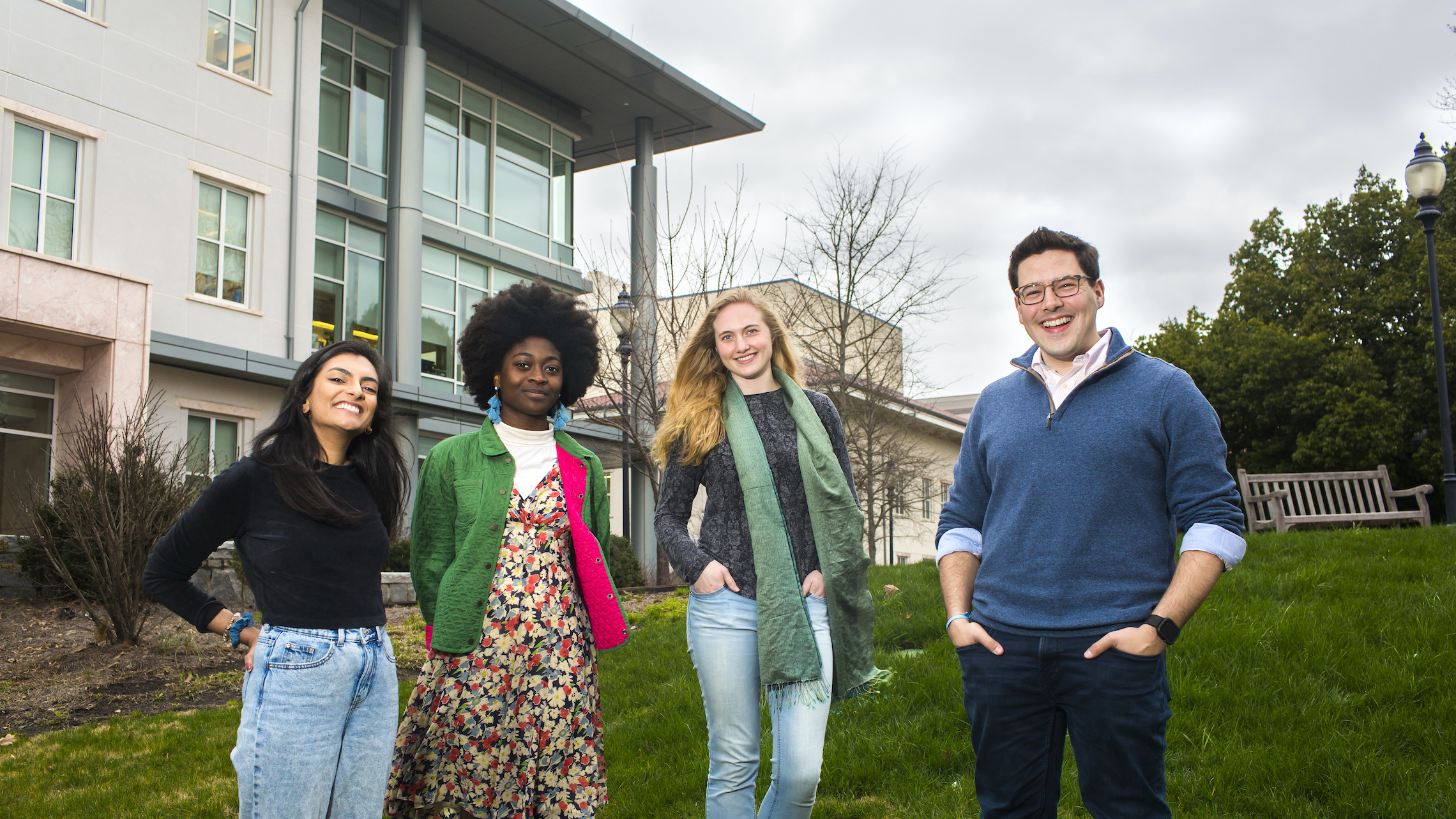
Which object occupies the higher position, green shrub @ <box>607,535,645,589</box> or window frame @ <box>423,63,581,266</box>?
window frame @ <box>423,63,581,266</box>

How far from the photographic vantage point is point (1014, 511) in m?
2.91

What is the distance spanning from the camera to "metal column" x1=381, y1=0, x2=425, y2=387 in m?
20.0

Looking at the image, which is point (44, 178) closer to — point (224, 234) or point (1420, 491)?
point (224, 234)

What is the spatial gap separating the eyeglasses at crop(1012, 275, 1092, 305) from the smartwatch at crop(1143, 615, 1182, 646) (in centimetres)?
99

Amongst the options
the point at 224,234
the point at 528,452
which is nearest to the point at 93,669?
the point at 528,452

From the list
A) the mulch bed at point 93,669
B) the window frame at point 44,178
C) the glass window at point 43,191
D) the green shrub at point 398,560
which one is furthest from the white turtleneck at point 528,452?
the glass window at point 43,191

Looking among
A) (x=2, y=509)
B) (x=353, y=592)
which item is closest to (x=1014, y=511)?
(x=353, y=592)

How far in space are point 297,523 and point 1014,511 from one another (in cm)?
214

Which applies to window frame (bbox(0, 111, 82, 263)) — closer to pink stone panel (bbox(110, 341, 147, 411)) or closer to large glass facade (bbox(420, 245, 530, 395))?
pink stone panel (bbox(110, 341, 147, 411))

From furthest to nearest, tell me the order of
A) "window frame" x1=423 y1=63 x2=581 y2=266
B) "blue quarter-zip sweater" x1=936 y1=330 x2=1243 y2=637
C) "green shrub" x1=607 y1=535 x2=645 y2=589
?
"window frame" x1=423 y1=63 x2=581 y2=266 → "green shrub" x1=607 y1=535 x2=645 y2=589 → "blue quarter-zip sweater" x1=936 y1=330 x2=1243 y2=637

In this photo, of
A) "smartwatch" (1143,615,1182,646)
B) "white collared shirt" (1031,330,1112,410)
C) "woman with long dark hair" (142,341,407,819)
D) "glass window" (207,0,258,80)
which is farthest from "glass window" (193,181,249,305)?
"smartwatch" (1143,615,1182,646)

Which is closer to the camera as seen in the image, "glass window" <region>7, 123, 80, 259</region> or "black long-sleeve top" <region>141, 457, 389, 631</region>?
"black long-sleeve top" <region>141, 457, 389, 631</region>

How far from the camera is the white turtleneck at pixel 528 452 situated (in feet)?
12.8

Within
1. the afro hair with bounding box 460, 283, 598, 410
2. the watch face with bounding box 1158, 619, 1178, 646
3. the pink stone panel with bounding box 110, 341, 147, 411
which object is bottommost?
the watch face with bounding box 1158, 619, 1178, 646
